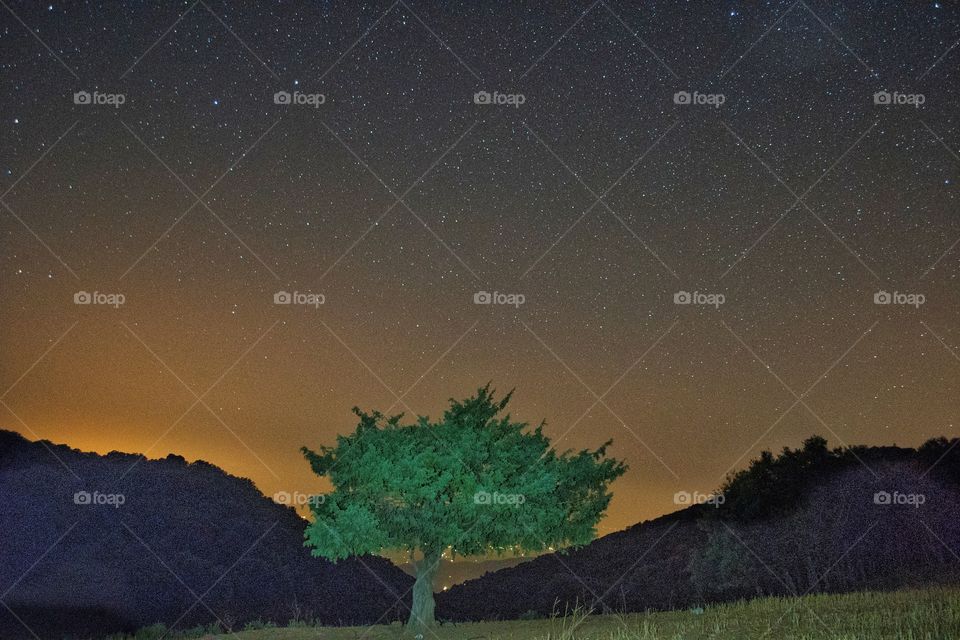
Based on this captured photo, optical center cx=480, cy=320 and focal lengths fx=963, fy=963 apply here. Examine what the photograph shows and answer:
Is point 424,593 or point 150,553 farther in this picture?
point 150,553

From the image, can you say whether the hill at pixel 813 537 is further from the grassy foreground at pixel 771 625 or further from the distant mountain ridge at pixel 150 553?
the distant mountain ridge at pixel 150 553

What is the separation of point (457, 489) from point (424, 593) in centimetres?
434

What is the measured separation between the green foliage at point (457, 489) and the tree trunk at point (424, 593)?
0.54 meters

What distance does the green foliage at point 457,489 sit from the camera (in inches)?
1100

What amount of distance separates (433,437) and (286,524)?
51.4 meters

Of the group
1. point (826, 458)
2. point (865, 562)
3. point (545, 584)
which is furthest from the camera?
point (545, 584)

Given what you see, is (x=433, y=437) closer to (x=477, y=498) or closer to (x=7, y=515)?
(x=477, y=498)

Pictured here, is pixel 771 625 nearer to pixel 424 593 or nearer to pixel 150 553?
pixel 424 593

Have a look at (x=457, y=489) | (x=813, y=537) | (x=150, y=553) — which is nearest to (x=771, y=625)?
(x=457, y=489)

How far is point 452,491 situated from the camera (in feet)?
93.6

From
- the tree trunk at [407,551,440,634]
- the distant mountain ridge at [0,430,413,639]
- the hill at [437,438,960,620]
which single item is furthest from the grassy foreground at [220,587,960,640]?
the distant mountain ridge at [0,430,413,639]

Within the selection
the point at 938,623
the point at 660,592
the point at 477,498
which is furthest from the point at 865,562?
the point at 938,623

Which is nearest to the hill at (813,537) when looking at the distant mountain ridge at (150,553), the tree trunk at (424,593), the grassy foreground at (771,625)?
the tree trunk at (424,593)

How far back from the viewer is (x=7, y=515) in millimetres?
67750
